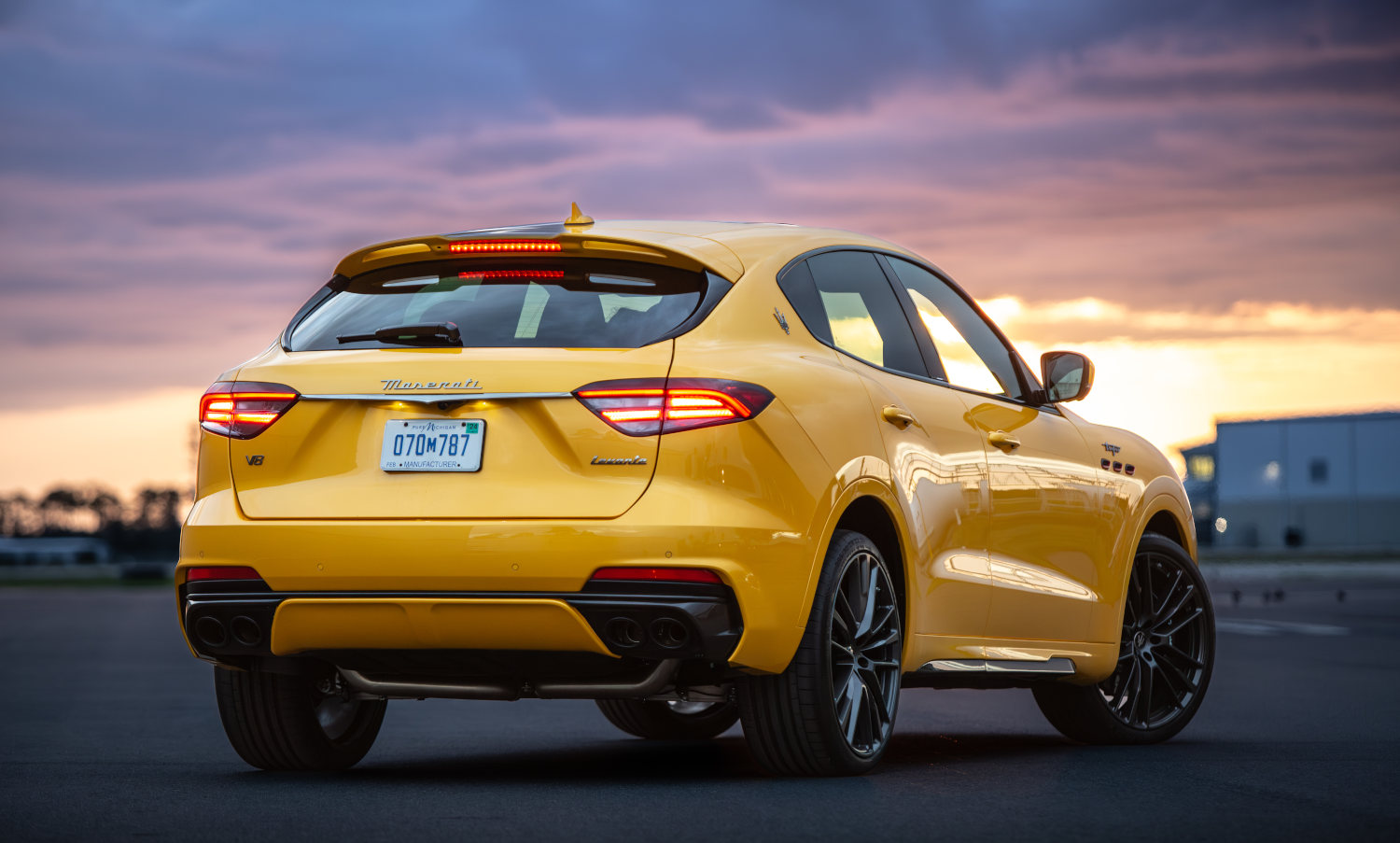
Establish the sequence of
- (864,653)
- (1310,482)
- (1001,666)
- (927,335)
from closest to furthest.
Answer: (864,653) < (1001,666) < (927,335) < (1310,482)

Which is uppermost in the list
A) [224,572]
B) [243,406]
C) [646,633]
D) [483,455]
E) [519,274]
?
[519,274]

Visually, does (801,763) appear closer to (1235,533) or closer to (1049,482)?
(1049,482)

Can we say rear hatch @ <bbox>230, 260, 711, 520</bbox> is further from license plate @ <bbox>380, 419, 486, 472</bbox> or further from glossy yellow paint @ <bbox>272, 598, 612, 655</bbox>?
glossy yellow paint @ <bbox>272, 598, 612, 655</bbox>

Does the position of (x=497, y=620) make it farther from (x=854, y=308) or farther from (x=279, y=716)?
(x=854, y=308)

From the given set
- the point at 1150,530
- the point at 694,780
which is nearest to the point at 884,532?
the point at 694,780

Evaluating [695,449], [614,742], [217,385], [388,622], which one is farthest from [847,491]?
[614,742]

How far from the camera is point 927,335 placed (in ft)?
23.1

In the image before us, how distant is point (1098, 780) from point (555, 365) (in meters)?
2.33

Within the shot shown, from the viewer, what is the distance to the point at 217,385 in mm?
6012

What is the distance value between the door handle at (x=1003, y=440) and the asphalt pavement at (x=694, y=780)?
119 cm

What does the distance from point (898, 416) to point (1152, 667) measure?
8.22 feet

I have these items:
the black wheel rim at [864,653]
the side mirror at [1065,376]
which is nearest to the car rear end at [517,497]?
the black wheel rim at [864,653]

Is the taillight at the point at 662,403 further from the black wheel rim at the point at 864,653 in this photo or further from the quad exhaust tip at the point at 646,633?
the black wheel rim at the point at 864,653

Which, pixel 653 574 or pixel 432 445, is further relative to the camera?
pixel 432 445
